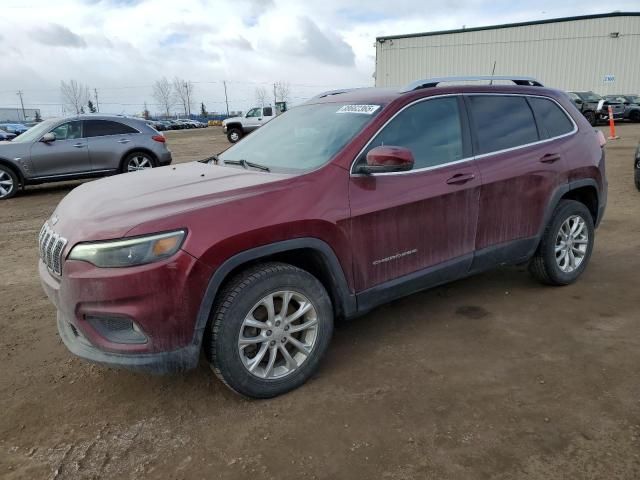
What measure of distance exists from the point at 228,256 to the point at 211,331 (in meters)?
0.41

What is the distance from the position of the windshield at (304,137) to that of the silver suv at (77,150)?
6232 mm

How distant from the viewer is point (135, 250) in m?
2.45

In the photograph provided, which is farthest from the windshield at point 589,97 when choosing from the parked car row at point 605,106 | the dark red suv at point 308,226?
the dark red suv at point 308,226

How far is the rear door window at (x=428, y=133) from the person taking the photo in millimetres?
3344

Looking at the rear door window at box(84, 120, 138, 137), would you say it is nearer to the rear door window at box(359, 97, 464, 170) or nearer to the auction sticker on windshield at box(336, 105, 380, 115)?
the auction sticker on windshield at box(336, 105, 380, 115)

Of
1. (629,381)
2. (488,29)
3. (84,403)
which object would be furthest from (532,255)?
(488,29)

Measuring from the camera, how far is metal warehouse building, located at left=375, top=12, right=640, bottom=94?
115ft

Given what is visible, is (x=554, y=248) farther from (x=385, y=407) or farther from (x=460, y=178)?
Result: (x=385, y=407)

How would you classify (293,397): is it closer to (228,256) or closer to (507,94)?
(228,256)

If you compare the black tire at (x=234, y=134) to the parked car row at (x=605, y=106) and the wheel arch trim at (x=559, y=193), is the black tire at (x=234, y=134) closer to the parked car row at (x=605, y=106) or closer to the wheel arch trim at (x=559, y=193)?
the parked car row at (x=605, y=106)

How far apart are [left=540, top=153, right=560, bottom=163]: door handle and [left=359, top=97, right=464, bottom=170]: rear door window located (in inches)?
34.0

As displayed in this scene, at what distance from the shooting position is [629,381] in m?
2.94

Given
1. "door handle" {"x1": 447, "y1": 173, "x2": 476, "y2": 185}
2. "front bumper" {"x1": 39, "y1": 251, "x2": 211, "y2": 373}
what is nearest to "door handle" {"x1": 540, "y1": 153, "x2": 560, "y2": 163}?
"door handle" {"x1": 447, "y1": 173, "x2": 476, "y2": 185}

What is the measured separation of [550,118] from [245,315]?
10.3ft
